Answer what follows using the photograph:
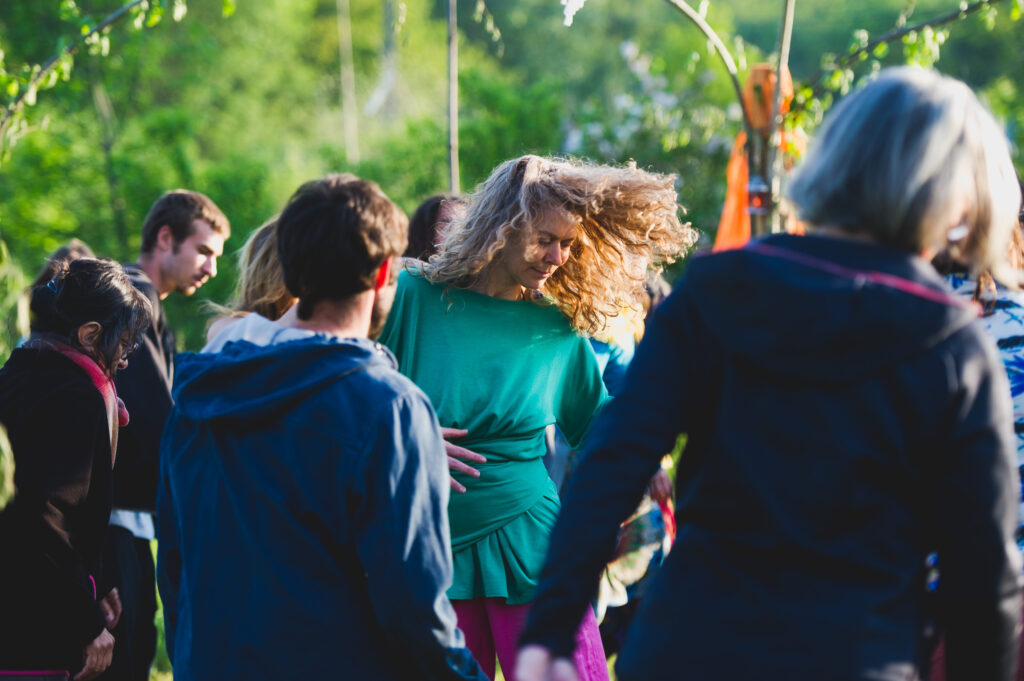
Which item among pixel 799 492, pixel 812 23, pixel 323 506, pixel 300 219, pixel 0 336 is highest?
pixel 812 23

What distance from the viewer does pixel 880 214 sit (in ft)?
4.86

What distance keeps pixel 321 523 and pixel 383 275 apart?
478 millimetres

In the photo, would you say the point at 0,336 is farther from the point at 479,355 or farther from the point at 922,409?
the point at 922,409

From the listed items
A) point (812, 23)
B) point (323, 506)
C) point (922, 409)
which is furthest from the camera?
point (812, 23)

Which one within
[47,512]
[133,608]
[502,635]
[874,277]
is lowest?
[133,608]

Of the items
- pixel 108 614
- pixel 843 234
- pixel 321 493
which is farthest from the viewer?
pixel 108 614

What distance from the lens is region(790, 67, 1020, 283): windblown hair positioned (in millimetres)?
1469

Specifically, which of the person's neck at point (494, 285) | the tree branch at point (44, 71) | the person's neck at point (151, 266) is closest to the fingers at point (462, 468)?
the person's neck at point (494, 285)

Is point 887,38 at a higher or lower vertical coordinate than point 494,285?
higher

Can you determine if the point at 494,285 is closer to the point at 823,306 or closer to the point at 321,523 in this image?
the point at 321,523

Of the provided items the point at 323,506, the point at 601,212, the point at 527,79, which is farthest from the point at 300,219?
the point at 527,79

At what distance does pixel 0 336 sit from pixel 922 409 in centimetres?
155

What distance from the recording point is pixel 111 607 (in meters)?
3.01

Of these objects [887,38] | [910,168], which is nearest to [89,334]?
[910,168]
